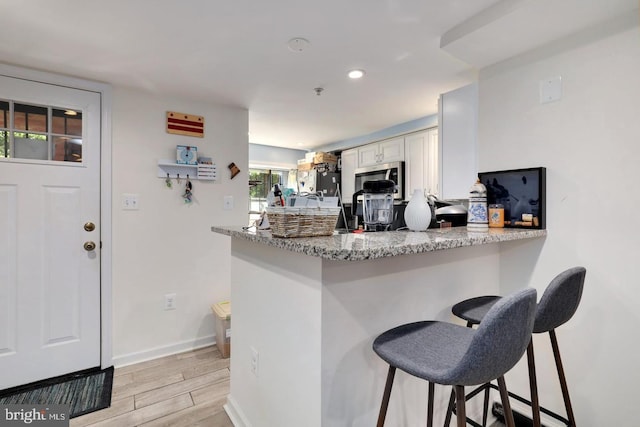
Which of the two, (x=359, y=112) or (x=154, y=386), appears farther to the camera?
(x=359, y=112)

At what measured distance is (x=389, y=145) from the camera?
3.33m

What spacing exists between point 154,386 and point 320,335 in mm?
1658

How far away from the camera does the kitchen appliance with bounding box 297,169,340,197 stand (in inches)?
163

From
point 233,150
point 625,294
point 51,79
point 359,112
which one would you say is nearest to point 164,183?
point 233,150

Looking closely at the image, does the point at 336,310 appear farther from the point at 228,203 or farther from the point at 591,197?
the point at 228,203

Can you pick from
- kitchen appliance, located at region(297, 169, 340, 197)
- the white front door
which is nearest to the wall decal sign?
the white front door

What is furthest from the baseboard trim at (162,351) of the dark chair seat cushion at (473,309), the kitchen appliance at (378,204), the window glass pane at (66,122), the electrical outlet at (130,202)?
the dark chair seat cushion at (473,309)

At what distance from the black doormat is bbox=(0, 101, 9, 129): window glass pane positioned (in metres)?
1.67

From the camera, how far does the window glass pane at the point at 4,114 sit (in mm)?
1971

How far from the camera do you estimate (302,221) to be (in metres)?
1.11

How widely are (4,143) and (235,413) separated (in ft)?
7.14

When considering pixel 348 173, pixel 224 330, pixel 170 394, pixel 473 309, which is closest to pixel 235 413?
pixel 170 394

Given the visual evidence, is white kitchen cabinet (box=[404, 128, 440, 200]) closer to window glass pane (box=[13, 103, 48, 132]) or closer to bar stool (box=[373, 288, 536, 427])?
bar stool (box=[373, 288, 536, 427])

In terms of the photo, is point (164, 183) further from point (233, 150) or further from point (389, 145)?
point (389, 145)
